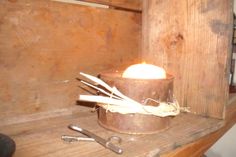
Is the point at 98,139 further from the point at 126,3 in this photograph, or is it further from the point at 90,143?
the point at 126,3

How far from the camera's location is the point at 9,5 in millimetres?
457

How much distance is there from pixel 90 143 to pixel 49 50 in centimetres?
23

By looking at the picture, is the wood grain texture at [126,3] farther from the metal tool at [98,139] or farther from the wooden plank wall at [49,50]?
the metal tool at [98,139]

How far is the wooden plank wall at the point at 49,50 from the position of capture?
469mm

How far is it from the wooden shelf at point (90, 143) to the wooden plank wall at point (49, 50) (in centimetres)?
4

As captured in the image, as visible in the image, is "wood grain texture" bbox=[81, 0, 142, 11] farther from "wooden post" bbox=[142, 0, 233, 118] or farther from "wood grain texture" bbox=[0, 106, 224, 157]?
"wood grain texture" bbox=[0, 106, 224, 157]

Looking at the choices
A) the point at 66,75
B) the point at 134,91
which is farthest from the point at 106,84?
the point at 66,75

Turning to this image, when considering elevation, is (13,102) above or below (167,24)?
below

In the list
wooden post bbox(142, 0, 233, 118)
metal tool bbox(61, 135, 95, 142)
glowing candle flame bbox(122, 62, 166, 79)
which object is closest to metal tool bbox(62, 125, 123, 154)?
metal tool bbox(61, 135, 95, 142)

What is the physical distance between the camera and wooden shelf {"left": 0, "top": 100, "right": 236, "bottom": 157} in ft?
1.21

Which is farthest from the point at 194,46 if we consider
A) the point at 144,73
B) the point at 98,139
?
the point at 98,139

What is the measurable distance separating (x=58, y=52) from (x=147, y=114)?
0.25m

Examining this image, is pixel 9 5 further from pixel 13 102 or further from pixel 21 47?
pixel 13 102

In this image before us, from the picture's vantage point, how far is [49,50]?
52cm
